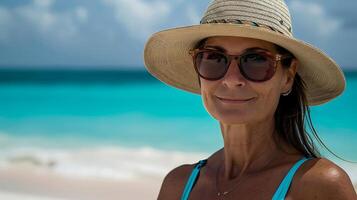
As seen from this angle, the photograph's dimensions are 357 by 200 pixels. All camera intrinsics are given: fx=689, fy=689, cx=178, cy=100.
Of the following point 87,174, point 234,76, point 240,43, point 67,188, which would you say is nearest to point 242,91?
point 234,76

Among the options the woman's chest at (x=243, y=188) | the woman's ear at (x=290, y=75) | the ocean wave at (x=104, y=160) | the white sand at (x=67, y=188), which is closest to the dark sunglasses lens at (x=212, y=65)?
the woman's ear at (x=290, y=75)

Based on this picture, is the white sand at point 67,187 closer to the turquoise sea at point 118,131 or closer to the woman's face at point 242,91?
the turquoise sea at point 118,131

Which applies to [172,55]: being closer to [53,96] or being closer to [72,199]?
[72,199]

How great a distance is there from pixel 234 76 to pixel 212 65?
3.7 inches

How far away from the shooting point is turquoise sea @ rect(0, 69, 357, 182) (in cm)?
1347

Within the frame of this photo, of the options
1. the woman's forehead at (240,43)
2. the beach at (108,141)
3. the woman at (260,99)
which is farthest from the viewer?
the beach at (108,141)

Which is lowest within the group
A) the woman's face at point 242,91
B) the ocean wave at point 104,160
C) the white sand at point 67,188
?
the woman's face at point 242,91

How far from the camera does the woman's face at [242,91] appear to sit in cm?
241

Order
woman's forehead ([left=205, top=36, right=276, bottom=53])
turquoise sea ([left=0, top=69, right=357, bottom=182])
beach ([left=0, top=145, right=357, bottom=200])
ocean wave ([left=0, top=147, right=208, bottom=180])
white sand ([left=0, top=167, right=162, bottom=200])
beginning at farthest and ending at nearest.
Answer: turquoise sea ([left=0, top=69, right=357, bottom=182]), ocean wave ([left=0, top=147, right=208, bottom=180]), beach ([left=0, top=145, right=357, bottom=200]), white sand ([left=0, top=167, right=162, bottom=200]), woman's forehead ([left=205, top=36, right=276, bottom=53])

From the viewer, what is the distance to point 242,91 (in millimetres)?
2404

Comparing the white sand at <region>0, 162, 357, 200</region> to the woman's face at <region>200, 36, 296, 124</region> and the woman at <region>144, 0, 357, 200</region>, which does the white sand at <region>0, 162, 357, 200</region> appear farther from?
the woman's face at <region>200, 36, 296, 124</region>

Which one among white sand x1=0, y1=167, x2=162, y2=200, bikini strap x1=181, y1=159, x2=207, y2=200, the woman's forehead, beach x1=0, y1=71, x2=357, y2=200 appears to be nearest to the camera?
the woman's forehead

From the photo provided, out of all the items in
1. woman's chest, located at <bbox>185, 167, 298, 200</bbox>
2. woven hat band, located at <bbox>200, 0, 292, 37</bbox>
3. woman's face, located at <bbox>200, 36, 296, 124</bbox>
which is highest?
woven hat band, located at <bbox>200, 0, 292, 37</bbox>

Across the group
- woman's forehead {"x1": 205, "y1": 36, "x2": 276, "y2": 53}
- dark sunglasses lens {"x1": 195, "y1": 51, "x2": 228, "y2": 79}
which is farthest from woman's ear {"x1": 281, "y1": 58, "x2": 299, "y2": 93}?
dark sunglasses lens {"x1": 195, "y1": 51, "x2": 228, "y2": 79}
